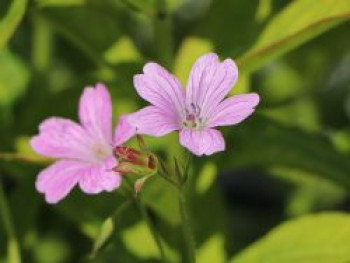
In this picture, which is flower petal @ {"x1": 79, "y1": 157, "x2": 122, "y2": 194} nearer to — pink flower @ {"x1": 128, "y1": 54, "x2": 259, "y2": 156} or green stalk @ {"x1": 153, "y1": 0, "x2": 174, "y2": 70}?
pink flower @ {"x1": 128, "y1": 54, "x2": 259, "y2": 156}

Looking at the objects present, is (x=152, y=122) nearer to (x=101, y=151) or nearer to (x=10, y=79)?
(x=101, y=151)

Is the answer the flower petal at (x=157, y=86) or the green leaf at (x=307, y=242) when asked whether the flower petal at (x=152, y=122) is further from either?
the green leaf at (x=307, y=242)

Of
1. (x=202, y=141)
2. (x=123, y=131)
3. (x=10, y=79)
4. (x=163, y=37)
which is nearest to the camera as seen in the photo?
(x=202, y=141)

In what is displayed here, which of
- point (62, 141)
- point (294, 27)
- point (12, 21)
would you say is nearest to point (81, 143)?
point (62, 141)

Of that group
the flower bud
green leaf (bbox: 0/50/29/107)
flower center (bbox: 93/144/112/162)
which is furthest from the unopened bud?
green leaf (bbox: 0/50/29/107)

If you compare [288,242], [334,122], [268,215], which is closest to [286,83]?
[334,122]

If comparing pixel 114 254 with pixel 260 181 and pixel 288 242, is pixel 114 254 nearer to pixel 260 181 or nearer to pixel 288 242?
pixel 288 242
